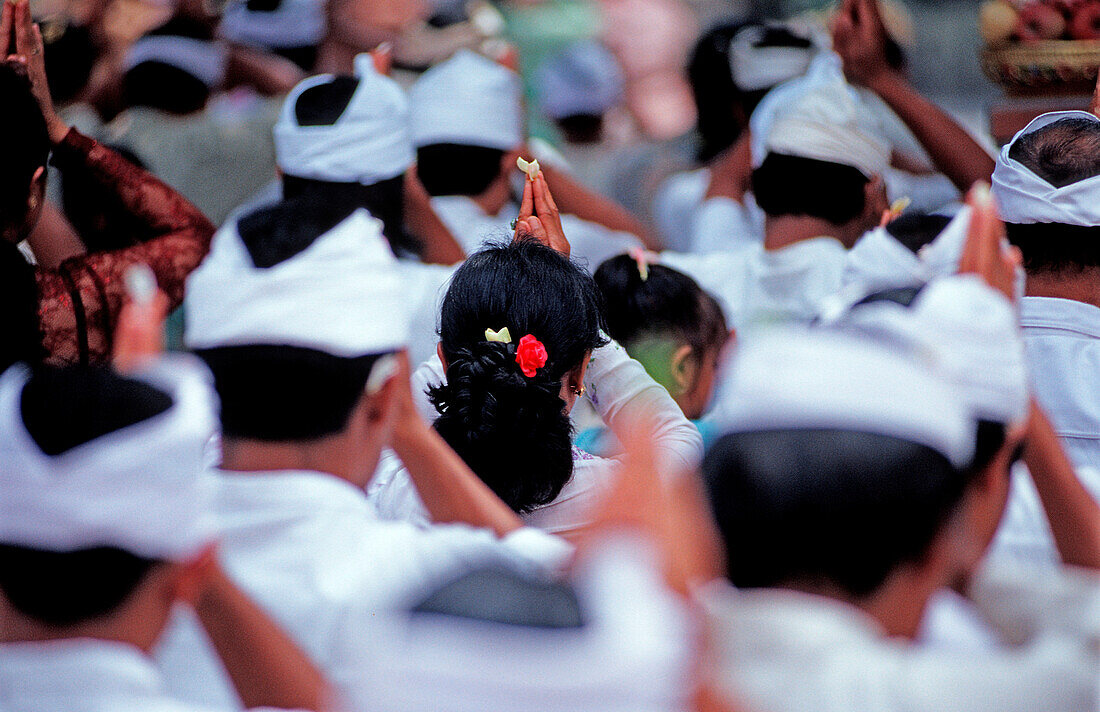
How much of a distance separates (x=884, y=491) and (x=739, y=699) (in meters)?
0.23

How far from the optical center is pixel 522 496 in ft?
6.18

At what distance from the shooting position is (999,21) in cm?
277

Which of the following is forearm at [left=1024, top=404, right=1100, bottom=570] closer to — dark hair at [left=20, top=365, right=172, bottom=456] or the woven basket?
dark hair at [left=20, top=365, right=172, bottom=456]

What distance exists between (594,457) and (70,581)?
1058 millimetres

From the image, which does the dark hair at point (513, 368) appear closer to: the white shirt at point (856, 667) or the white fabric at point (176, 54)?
the white shirt at point (856, 667)

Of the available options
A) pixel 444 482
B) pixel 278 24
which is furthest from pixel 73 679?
pixel 278 24

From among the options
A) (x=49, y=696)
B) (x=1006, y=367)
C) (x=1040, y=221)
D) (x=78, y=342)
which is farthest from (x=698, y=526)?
(x=78, y=342)

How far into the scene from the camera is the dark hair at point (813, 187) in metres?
2.88

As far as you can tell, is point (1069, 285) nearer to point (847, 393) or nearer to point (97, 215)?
point (847, 393)

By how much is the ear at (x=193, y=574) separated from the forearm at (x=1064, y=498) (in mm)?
1016

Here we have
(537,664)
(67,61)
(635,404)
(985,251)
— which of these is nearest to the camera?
(537,664)

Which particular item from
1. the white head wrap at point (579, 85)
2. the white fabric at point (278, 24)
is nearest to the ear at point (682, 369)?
the white fabric at point (278, 24)

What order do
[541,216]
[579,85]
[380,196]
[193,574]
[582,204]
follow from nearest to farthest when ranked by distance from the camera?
[193,574] < [541,216] < [380,196] < [582,204] < [579,85]

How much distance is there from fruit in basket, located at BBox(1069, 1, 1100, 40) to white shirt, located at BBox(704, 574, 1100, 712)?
197cm
